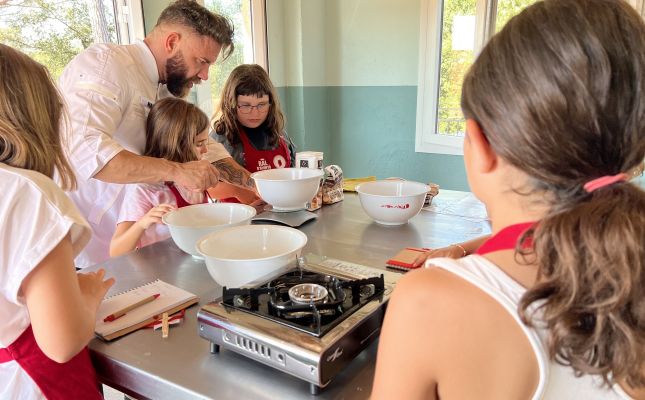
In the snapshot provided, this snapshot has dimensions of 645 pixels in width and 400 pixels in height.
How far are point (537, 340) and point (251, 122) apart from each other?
1.86m

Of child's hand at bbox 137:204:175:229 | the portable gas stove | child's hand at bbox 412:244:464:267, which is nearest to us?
the portable gas stove

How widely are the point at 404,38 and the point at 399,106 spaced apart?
0.46 meters

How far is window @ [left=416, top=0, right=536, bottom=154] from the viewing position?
2.90 meters

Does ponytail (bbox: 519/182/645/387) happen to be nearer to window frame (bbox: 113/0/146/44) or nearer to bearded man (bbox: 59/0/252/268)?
bearded man (bbox: 59/0/252/268)

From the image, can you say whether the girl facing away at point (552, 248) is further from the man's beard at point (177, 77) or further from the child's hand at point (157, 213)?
the man's beard at point (177, 77)

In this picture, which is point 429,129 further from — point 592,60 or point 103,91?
point 592,60

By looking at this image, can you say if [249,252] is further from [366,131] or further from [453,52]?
[366,131]

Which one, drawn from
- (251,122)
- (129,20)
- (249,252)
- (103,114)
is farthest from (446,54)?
(249,252)

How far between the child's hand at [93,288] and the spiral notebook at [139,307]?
51 millimetres

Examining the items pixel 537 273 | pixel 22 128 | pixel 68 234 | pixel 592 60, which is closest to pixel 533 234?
pixel 537 273

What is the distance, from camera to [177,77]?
1785 mm

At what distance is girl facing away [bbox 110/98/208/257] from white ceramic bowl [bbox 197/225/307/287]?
0.50 meters

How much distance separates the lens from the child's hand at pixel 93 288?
2.73 ft

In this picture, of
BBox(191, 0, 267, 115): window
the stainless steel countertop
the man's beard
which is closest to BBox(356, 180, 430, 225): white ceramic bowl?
the stainless steel countertop
